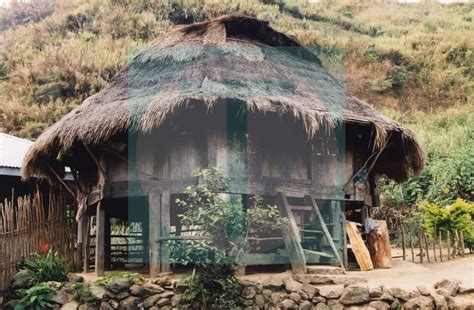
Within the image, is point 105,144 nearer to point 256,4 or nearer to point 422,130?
point 422,130

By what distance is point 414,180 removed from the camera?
60.8 feet

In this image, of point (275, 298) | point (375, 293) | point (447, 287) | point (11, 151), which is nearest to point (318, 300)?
point (275, 298)

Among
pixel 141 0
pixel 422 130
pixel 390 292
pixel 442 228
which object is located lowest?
pixel 390 292

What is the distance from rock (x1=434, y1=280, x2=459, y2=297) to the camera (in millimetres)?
8570

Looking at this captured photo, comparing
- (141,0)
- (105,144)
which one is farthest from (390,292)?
(141,0)

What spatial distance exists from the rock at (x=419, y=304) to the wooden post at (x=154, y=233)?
12.3 feet

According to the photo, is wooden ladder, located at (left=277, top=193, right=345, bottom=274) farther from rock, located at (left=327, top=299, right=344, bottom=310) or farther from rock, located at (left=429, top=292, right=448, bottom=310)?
rock, located at (left=429, top=292, right=448, bottom=310)

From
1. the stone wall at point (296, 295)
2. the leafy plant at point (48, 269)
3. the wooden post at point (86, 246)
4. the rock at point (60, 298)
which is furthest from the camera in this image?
the wooden post at point (86, 246)

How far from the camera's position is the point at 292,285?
8523 millimetres

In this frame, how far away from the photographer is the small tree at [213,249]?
27.5 ft

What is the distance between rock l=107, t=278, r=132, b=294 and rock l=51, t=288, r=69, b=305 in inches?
27.4

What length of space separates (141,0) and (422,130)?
59.2 feet

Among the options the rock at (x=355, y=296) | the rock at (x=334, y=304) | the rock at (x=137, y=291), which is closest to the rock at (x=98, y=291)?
the rock at (x=137, y=291)

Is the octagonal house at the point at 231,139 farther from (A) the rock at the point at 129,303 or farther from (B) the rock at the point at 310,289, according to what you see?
(A) the rock at the point at 129,303
